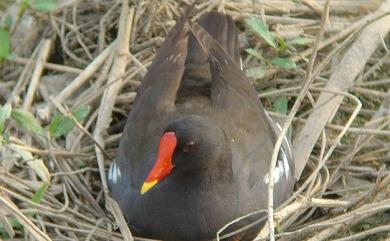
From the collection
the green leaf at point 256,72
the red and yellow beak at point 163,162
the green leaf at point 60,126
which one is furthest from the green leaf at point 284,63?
the red and yellow beak at point 163,162

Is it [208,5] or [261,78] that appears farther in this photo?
[208,5]

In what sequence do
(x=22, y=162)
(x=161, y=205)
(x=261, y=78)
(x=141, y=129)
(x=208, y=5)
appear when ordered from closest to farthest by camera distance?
(x=161, y=205), (x=141, y=129), (x=22, y=162), (x=261, y=78), (x=208, y=5)

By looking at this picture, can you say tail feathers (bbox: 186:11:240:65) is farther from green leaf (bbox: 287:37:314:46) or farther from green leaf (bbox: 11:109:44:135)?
green leaf (bbox: 11:109:44:135)

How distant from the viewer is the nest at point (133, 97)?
17.3ft

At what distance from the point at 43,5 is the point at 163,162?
1725mm

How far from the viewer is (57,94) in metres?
6.32

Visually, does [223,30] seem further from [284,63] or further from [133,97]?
[133,97]

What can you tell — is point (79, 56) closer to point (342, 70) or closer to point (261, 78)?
point (261, 78)

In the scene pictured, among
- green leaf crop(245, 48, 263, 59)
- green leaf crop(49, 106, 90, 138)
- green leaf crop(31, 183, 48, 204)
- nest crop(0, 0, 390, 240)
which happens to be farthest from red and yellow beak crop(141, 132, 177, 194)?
green leaf crop(245, 48, 263, 59)

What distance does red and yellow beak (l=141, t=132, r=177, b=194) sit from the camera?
476 centimetres

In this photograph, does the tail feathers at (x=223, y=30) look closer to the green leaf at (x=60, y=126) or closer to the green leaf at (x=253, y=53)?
the green leaf at (x=253, y=53)

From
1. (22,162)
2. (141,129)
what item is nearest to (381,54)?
(141,129)

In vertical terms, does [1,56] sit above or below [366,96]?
above

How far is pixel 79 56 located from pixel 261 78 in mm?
1220
